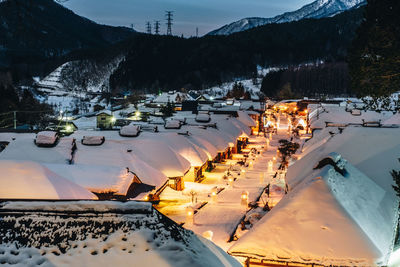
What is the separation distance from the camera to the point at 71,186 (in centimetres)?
1038

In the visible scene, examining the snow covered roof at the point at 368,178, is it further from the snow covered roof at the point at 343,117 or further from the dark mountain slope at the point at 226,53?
the dark mountain slope at the point at 226,53

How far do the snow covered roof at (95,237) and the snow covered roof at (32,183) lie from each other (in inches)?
191

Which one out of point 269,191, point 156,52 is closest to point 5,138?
point 269,191

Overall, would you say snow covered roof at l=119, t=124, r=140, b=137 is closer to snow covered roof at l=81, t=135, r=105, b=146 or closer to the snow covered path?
snow covered roof at l=81, t=135, r=105, b=146

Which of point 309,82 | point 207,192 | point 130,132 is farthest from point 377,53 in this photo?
point 309,82

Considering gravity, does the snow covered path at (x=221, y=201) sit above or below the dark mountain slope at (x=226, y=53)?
below

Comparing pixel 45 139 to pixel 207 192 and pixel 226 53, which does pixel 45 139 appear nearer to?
pixel 207 192


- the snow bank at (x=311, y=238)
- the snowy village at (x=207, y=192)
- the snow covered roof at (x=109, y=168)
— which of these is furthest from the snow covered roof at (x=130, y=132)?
the snow bank at (x=311, y=238)

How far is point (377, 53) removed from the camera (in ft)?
34.1

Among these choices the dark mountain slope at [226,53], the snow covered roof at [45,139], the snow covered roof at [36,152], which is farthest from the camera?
the dark mountain slope at [226,53]

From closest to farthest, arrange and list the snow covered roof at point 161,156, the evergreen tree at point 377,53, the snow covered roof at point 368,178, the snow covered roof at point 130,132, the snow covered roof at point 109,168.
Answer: the snow covered roof at point 368,178 → the evergreen tree at point 377,53 → the snow covered roof at point 109,168 → the snow covered roof at point 161,156 → the snow covered roof at point 130,132

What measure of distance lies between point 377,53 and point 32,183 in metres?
9.96

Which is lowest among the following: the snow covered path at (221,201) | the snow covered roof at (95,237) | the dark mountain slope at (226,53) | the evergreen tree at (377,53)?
the snow covered path at (221,201)

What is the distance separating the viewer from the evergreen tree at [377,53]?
9836 mm
